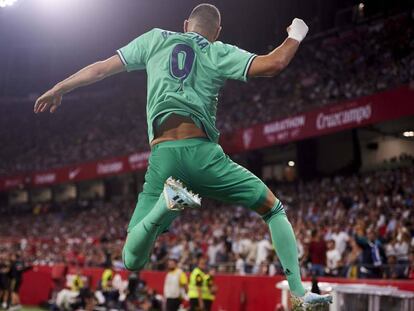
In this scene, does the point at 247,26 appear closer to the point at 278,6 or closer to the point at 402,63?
the point at 278,6

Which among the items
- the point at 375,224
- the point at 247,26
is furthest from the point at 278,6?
the point at 375,224

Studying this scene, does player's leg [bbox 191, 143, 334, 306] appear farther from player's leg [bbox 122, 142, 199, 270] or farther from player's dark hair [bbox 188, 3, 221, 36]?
player's dark hair [bbox 188, 3, 221, 36]

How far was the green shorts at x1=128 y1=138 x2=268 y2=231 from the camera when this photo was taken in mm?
3949

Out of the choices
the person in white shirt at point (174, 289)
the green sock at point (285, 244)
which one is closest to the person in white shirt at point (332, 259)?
the person in white shirt at point (174, 289)

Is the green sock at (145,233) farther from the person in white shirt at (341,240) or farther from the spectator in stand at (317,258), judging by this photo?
the person in white shirt at (341,240)

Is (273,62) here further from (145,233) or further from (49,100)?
(49,100)

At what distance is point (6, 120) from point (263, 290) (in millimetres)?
39596

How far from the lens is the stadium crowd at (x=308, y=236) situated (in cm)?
1222

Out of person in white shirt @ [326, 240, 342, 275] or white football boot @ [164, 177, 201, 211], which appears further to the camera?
person in white shirt @ [326, 240, 342, 275]

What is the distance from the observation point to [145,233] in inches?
158

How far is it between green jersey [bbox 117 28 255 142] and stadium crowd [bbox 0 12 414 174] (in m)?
17.9

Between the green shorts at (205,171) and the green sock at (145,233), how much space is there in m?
0.20

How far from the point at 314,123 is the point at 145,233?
806 inches

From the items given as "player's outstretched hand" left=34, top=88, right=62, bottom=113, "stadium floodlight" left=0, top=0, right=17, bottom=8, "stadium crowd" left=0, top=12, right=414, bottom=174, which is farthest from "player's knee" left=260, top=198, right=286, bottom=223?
"stadium crowd" left=0, top=12, right=414, bottom=174
